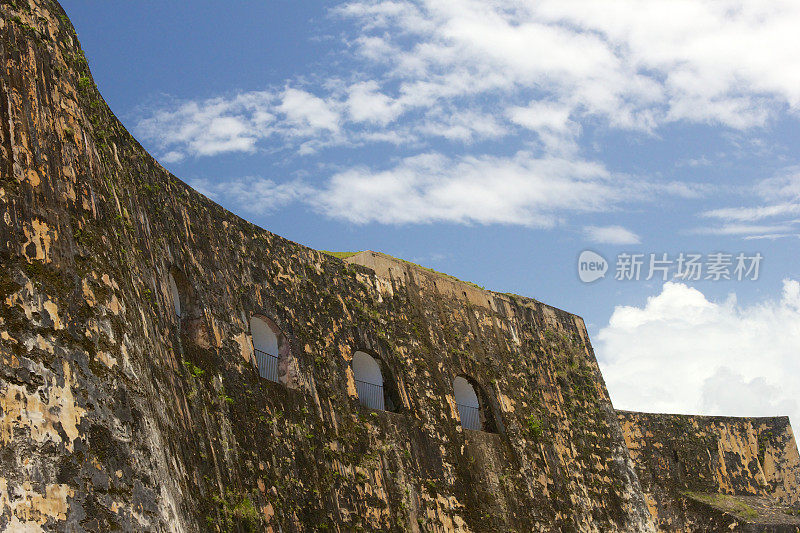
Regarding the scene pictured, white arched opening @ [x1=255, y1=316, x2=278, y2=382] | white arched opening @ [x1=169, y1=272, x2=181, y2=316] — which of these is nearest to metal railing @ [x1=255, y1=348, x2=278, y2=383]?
white arched opening @ [x1=255, y1=316, x2=278, y2=382]

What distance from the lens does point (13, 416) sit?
5.03 meters

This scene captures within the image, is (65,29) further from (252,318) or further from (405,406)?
(405,406)

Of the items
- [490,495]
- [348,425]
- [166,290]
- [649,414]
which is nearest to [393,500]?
[348,425]

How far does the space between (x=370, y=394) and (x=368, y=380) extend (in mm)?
408

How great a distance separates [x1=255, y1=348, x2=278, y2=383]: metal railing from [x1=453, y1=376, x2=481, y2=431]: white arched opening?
13.5 ft

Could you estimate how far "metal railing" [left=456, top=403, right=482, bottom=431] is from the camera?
13875 millimetres

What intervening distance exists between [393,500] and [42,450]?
6.53 meters

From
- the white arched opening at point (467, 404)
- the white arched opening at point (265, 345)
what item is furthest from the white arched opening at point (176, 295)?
the white arched opening at point (467, 404)

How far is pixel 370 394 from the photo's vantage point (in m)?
12.3

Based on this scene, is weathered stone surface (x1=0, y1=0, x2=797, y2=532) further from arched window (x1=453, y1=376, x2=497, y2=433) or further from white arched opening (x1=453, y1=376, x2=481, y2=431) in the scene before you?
white arched opening (x1=453, y1=376, x2=481, y2=431)

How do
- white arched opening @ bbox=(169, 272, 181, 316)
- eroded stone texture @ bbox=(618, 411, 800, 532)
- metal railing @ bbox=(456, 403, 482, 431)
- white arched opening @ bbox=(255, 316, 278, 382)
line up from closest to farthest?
1. white arched opening @ bbox=(169, 272, 181, 316)
2. white arched opening @ bbox=(255, 316, 278, 382)
3. metal railing @ bbox=(456, 403, 482, 431)
4. eroded stone texture @ bbox=(618, 411, 800, 532)

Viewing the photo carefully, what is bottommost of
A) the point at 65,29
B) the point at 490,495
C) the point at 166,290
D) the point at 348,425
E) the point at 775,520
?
the point at 775,520

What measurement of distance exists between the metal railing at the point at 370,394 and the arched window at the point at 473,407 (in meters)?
1.95

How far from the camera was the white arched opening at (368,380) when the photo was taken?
40.1 feet
